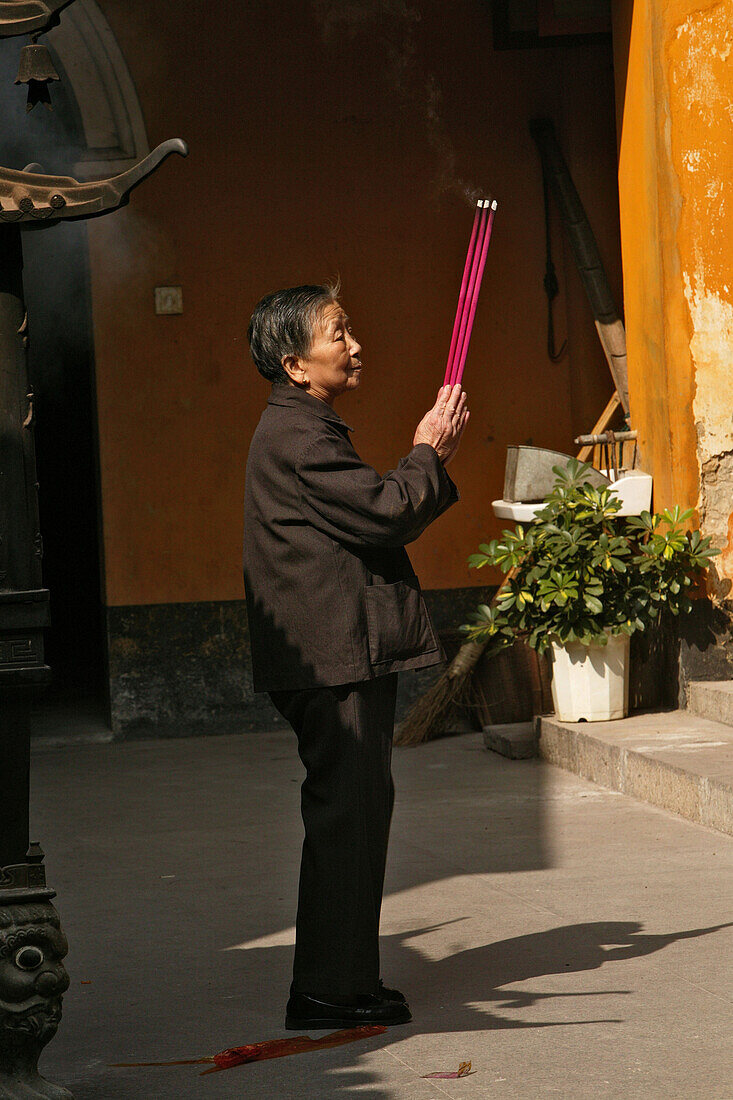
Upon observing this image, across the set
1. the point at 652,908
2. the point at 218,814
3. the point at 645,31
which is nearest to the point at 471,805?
the point at 218,814

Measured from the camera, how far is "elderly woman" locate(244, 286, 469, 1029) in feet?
10.7

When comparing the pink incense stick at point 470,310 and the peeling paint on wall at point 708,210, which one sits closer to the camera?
the pink incense stick at point 470,310

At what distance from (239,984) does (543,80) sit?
5.59 m

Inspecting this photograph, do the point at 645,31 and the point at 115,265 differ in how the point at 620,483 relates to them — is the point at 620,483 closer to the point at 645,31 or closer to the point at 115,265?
the point at 645,31

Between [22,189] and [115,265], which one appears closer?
[22,189]

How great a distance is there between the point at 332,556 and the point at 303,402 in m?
0.37

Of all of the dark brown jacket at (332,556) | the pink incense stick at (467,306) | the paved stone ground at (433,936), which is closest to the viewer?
the paved stone ground at (433,936)

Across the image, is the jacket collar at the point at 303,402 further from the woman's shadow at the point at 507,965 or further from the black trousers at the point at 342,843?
the woman's shadow at the point at 507,965

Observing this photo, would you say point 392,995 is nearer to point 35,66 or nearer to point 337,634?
point 337,634

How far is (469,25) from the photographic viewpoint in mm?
7684

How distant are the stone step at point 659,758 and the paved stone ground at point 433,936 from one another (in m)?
0.08

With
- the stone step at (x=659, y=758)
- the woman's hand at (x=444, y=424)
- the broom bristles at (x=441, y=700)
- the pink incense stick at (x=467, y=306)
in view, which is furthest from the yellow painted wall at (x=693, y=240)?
the woman's hand at (x=444, y=424)

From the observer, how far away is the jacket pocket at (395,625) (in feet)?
10.8

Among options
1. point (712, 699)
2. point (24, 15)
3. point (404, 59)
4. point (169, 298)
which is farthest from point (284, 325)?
point (404, 59)
